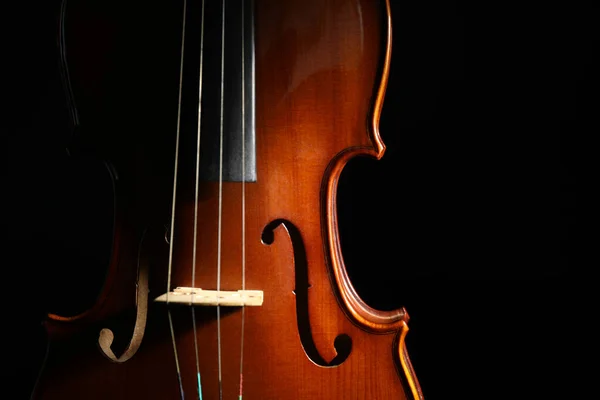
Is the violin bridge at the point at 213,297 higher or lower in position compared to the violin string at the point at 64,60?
lower

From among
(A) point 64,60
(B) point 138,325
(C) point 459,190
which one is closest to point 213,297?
(B) point 138,325

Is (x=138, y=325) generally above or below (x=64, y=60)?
below

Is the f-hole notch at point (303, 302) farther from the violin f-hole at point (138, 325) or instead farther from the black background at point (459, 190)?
the black background at point (459, 190)

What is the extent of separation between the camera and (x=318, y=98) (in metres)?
0.82

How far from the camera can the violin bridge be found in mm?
726

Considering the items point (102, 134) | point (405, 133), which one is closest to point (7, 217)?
point (102, 134)

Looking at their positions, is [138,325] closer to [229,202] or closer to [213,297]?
[213,297]

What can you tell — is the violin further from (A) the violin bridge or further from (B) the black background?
(B) the black background

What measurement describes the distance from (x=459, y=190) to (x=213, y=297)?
69cm

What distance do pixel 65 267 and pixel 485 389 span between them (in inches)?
42.0

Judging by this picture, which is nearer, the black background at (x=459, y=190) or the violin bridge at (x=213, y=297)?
the violin bridge at (x=213, y=297)

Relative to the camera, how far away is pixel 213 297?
2.42ft

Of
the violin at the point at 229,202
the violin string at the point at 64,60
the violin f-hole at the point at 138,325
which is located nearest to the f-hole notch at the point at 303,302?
the violin at the point at 229,202

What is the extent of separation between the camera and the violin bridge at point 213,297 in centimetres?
73
